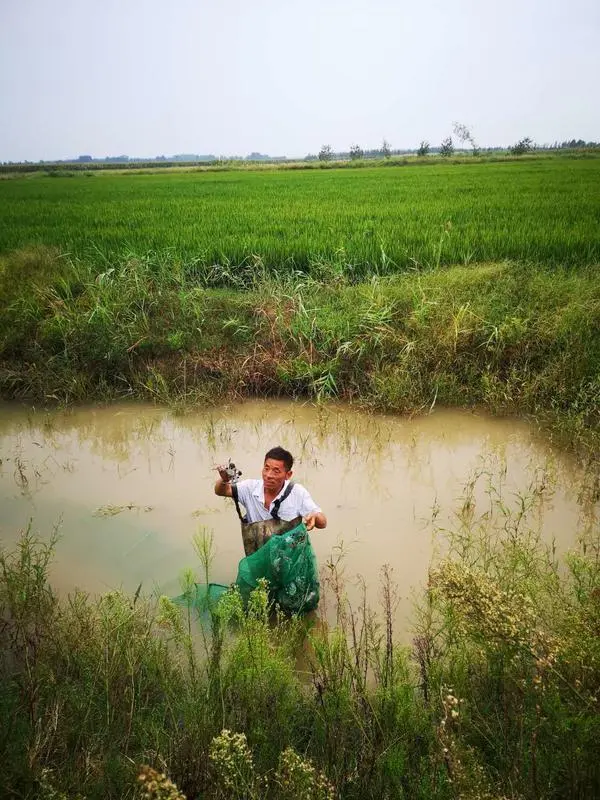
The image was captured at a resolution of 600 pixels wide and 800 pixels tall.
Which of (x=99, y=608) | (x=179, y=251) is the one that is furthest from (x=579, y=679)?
(x=179, y=251)

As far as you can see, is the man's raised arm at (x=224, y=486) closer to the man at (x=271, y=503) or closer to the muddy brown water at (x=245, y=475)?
the man at (x=271, y=503)

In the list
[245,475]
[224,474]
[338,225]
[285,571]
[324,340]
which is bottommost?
[245,475]

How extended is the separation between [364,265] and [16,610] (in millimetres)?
6367

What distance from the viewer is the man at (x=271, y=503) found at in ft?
10.3

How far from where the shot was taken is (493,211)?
36.4 feet

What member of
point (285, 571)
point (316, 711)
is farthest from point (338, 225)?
point (316, 711)

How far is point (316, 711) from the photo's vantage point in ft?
7.33

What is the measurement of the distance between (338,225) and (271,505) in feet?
25.2

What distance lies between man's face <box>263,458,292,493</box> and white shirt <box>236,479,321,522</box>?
61 millimetres

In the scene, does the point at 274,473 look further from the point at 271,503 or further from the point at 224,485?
the point at 224,485

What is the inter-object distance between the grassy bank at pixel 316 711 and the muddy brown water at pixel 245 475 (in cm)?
92

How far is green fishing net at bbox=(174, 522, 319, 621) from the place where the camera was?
288 centimetres

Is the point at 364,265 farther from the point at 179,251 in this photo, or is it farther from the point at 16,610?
the point at 16,610

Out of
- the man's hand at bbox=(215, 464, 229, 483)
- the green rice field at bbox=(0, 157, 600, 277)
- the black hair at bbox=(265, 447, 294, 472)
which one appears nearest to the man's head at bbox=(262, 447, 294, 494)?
the black hair at bbox=(265, 447, 294, 472)
